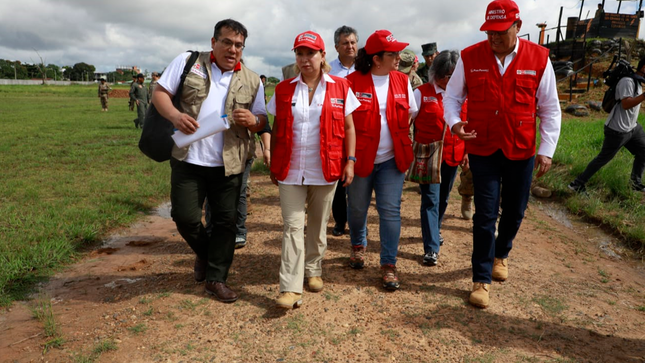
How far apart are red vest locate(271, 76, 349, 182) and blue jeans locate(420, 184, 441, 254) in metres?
1.19

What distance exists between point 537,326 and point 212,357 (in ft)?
7.41

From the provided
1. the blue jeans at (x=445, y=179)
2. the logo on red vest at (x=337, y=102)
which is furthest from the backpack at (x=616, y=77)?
the logo on red vest at (x=337, y=102)

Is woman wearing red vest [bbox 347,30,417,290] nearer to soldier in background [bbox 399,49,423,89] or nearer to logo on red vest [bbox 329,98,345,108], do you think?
logo on red vest [bbox 329,98,345,108]

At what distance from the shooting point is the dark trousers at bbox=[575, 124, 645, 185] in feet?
20.5

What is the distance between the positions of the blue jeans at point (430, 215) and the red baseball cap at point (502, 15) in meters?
1.58

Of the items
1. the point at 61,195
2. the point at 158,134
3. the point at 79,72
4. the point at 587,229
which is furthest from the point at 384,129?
the point at 79,72

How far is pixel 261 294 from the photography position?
3.71 meters

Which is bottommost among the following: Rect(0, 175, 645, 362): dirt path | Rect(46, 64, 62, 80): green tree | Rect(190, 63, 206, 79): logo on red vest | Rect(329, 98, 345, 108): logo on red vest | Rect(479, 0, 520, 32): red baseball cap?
Rect(0, 175, 645, 362): dirt path

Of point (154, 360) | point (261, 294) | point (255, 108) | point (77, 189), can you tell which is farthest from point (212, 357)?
point (77, 189)

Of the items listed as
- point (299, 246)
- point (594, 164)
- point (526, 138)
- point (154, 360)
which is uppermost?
point (526, 138)

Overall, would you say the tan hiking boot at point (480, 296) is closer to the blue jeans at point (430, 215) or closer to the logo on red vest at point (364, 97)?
the blue jeans at point (430, 215)

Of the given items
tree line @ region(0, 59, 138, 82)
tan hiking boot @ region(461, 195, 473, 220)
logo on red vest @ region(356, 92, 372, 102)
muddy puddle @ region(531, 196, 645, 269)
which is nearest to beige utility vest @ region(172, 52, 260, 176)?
logo on red vest @ region(356, 92, 372, 102)

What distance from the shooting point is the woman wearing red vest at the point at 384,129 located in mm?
3631

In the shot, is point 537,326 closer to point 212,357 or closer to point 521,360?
point 521,360
